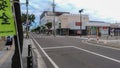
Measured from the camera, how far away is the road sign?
5.94m

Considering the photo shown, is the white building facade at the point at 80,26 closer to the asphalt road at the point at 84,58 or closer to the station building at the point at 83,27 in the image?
the station building at the point at 83,27

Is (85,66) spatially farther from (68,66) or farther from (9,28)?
(9,28)

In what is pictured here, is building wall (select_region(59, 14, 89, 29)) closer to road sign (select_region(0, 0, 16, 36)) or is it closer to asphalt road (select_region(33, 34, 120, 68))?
asphalt road (select_region(33, 34, 120, 68))

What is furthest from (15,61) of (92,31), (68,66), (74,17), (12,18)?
(74,17)

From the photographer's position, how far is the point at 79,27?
10044cm

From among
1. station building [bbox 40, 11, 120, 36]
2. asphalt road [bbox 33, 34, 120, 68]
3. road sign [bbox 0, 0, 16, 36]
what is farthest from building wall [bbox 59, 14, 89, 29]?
road sign [bbox 0, 0, 16, 36]

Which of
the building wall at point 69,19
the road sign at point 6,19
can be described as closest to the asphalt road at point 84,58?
the road sign at point 6,19

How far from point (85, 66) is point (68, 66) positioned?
89cm

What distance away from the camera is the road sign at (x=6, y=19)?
5.94 m

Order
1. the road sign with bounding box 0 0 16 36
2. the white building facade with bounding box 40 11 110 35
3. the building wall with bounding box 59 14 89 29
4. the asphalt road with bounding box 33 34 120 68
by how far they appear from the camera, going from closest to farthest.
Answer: the road sign with bounding box 0 0 16 36 → the asphalt road with bounding box 33 34 120 68 → the white building facade with bounding box 40 11 110 35 → the building wall with bounding box 59 14 89 29

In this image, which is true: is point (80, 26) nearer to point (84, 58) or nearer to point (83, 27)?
point (83, 27)

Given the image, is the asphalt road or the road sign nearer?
the road sign

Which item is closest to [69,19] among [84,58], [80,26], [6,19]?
[80,26]

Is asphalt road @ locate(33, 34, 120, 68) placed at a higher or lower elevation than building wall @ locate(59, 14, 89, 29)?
lower
